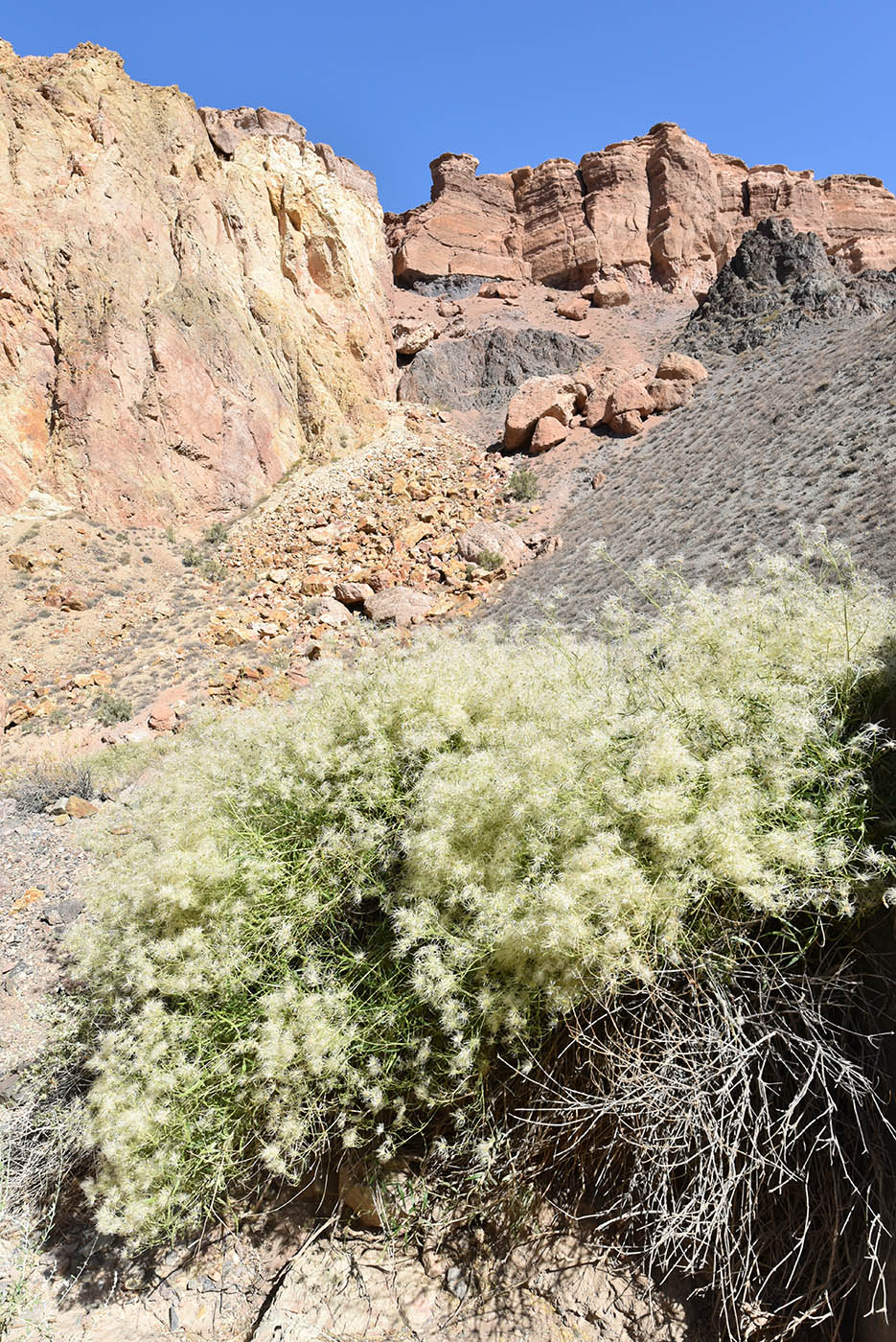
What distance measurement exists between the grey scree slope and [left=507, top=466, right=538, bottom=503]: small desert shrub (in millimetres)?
1552

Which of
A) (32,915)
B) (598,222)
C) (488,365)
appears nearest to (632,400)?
(488,365)

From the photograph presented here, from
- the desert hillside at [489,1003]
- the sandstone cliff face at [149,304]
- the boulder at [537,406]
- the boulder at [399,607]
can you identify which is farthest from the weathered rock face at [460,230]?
the desert hillside at [489,1003]

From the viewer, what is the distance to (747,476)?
14375 millimetres

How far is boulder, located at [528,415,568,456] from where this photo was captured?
23938 mm

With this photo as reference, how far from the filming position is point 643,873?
212cm

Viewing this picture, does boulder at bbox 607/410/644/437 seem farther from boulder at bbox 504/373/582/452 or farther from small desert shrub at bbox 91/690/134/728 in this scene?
small desert shrub at bbox 91/690/134/728

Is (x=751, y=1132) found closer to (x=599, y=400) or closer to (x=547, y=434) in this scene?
(x=547, y=434)

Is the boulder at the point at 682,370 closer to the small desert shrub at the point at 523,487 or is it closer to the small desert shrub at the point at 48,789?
the small desert shrub at the point at 523,487

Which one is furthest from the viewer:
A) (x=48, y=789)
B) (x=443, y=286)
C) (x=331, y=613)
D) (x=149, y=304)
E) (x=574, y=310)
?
(x=443, y=286)

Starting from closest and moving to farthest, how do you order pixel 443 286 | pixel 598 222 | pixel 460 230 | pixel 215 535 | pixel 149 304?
1. pixel 215 535
2. pixel 149 304
3. pixel 443 286
4. pixel 460 230
5. pixel 598 222

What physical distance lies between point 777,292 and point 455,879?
106 feet

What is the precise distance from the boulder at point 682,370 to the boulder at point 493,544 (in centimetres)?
951

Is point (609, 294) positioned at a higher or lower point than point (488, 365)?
higher

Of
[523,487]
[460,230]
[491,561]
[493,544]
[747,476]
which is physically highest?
[460,230]
